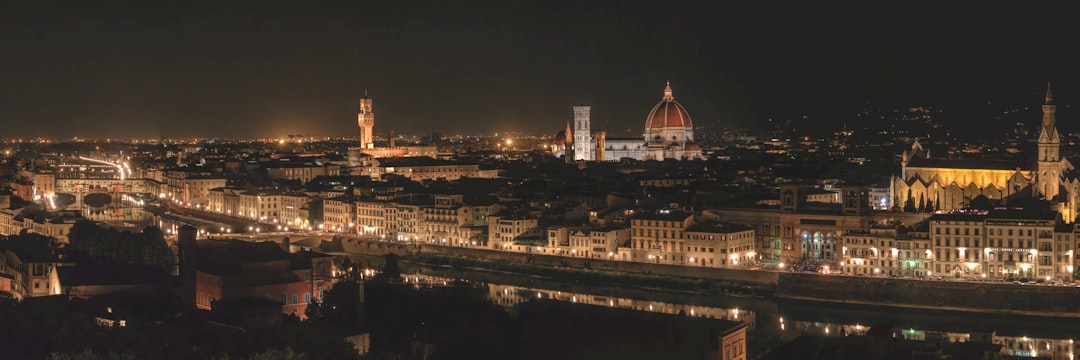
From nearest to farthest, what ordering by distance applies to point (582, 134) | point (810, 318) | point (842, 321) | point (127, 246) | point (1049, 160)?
point (842, 321) → point (810, 318) → point (127, 246) → point (1049, 160) → point (582, 134)

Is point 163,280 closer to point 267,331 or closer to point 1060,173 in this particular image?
point 267,331

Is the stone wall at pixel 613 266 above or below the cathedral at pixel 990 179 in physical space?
below

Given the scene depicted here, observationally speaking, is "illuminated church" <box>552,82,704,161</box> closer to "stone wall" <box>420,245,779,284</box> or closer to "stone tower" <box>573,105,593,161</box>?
"stone tower" <box>573,105,593,161</box>

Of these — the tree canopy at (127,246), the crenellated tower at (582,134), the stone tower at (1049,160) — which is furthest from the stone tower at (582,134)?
the tree canopy at (127,246)

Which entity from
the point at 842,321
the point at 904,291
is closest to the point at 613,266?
the point at 904,291

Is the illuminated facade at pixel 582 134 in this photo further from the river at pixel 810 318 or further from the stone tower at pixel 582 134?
the river at pixel 810 318

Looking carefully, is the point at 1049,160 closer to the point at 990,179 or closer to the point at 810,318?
the point at 990,179
